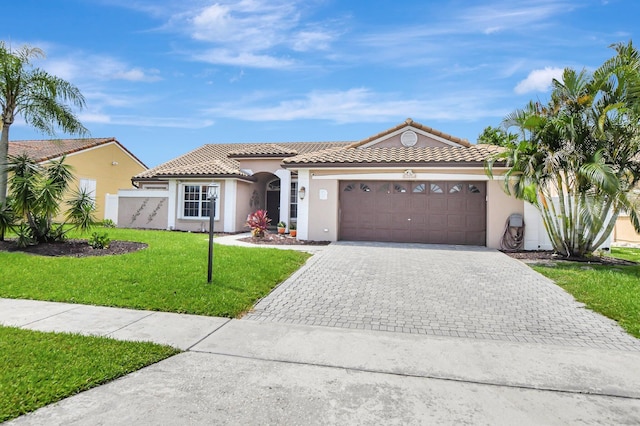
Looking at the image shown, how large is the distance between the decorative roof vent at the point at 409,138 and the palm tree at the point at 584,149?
5315mm

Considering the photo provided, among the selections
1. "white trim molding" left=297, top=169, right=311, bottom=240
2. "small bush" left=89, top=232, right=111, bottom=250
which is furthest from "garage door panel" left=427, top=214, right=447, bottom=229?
"small bush" left=89, top=232, right=111, bottom=250

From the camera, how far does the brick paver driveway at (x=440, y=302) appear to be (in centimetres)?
548

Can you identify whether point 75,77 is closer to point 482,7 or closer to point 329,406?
point 482,7

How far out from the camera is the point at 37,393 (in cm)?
325

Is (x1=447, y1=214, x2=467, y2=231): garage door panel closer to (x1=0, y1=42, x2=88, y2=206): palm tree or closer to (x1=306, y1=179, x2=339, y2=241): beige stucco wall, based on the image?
(x1=306, y1=179, x2=339, y2=241): beige stucco wall

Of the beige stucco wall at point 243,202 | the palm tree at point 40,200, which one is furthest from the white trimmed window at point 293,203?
the palm tree at point 40,200

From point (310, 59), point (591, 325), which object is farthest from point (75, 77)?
point (591, 325)

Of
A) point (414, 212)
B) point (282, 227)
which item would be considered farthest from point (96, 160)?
point (414, 212)

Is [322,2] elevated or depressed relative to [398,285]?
elevated

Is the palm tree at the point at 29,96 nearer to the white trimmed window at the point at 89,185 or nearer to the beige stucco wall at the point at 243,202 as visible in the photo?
the beige stucco wall at the point at 243,202

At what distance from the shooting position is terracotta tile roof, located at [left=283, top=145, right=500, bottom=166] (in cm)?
1378

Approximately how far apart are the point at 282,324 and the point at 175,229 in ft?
48.6

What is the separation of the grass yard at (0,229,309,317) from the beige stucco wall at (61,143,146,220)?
53.7 ft

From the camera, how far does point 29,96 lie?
1273 cm
